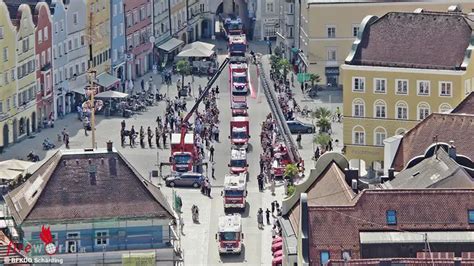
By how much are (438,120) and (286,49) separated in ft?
217

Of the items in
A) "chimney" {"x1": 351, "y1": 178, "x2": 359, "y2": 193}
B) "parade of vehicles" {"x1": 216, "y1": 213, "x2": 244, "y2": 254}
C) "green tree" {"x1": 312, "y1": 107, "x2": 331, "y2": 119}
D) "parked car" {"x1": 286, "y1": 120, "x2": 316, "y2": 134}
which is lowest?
"parade of vehicles" {"x1": 216, "y1": 213, "x2": 244, "y2": 254}

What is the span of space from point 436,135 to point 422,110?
18712 millimetres

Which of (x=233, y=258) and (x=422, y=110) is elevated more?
(x=422, y=110)

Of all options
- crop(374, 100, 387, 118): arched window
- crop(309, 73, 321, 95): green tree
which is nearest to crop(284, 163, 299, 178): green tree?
crop(374, 100, 387, 118): arched window

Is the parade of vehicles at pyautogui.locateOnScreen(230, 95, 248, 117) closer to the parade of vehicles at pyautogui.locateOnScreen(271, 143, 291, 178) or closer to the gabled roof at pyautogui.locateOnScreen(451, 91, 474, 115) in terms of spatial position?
the parade of vehicles at pyautogui.locateOnScreen(271, 143, 291, 178)

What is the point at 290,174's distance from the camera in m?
143

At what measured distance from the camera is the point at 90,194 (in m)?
112

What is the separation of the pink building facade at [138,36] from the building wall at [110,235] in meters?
75.0

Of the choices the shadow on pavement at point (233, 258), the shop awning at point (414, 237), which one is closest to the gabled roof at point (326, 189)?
the shop awning at point (414, 237)

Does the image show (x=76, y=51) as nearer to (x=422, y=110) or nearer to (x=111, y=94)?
(x=111, y=94)

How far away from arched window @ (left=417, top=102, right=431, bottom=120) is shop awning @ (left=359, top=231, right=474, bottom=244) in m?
44.2

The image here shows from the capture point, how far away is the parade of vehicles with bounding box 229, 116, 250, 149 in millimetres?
157613

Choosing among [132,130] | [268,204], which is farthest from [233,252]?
[132,130]

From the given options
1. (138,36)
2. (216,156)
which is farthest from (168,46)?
(216,156)
